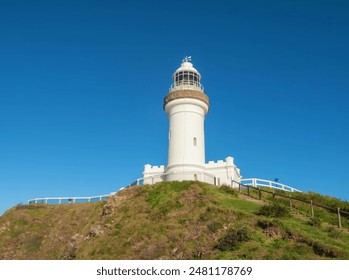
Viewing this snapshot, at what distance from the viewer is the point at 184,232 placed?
19.8 metres

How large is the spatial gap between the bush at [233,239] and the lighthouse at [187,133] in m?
12.8

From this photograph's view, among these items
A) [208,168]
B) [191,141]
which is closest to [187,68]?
[191,141]

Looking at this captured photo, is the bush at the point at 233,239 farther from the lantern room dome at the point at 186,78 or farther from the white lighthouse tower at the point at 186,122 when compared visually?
the lantern room dome at the point at 186,78

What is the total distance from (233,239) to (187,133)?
659 inches

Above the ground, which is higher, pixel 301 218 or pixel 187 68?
pixel 187 68

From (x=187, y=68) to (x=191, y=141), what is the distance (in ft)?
26.7

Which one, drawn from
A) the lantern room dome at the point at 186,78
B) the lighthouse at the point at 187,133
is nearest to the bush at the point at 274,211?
the lighthouse at the point at 187,133

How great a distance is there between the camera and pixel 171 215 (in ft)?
73.9

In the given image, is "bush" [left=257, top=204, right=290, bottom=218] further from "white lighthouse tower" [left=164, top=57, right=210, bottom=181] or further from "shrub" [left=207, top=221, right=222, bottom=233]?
"white lighthouse tower" [left=164, top=57, right=210, bottom=181]

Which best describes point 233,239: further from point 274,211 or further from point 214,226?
point 274,211

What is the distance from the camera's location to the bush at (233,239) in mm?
16441

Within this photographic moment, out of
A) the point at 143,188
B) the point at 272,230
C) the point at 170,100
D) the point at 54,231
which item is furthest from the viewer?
the point at 170,100

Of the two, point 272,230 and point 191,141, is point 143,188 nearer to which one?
point 191,141

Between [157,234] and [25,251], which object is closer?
[157,234]
